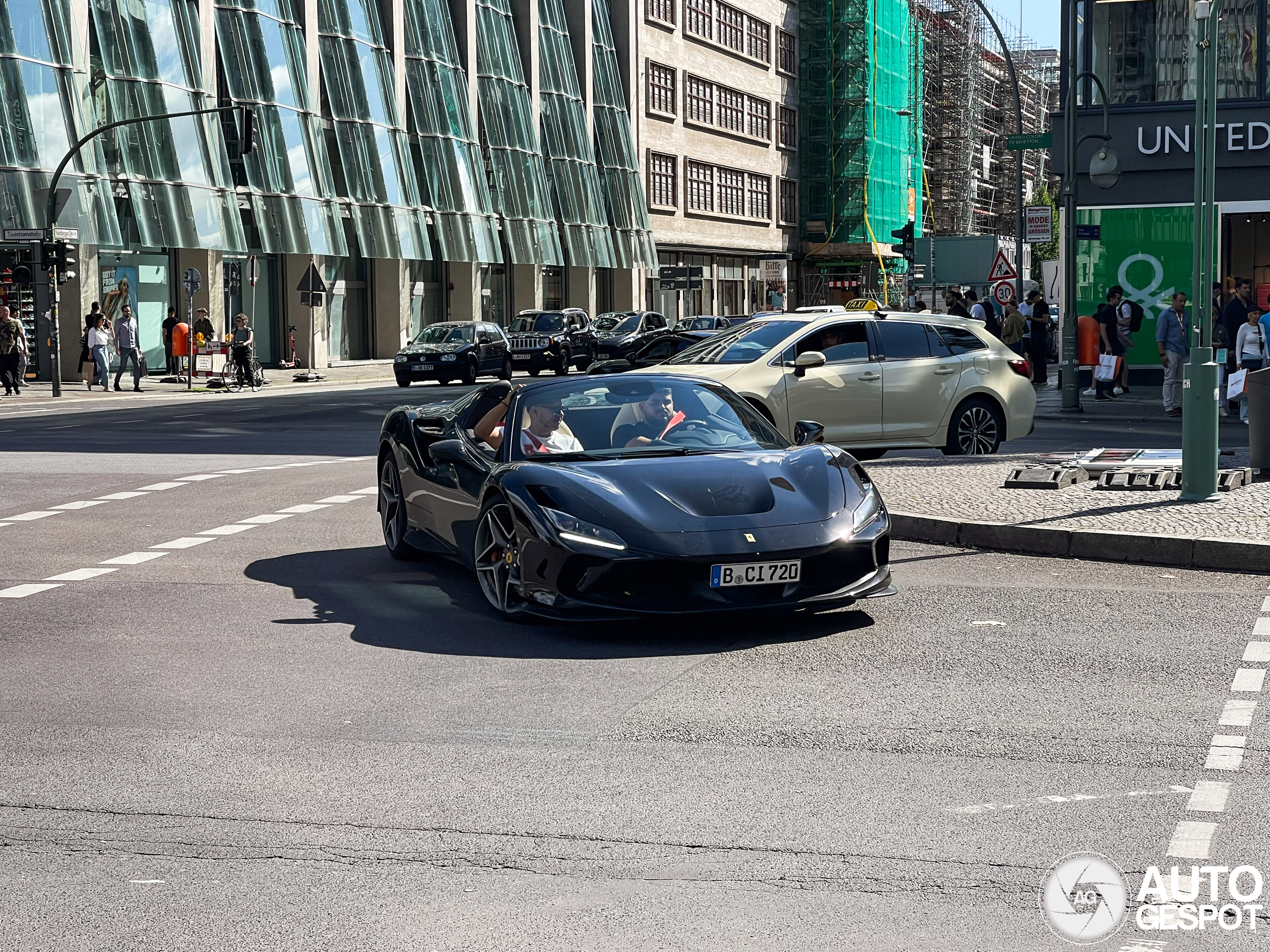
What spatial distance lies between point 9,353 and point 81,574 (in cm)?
2808

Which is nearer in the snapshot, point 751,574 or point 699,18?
point 751,574

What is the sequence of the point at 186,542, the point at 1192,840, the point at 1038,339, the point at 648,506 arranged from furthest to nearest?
the point at 1038,339 < the point at 186,542 < the point at 648,506 < the point at 1192,840

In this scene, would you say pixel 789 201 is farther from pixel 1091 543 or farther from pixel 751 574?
pixel 751 574

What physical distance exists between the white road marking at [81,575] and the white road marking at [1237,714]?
21.9 feet

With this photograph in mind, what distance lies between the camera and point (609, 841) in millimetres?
5086

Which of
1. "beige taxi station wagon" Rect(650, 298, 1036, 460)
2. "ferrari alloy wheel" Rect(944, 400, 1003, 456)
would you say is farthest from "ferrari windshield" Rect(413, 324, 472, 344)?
"ferrari alloy wheel" Rect(944, 400, 1003, 456)

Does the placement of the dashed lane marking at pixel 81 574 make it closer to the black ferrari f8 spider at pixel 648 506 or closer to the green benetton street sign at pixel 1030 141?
the black ferrari f8 spider at pixel 648 506

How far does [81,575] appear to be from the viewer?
35.6 ft

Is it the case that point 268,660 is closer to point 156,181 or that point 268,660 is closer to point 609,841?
point 609,841

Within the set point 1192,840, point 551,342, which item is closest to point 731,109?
point 551,342

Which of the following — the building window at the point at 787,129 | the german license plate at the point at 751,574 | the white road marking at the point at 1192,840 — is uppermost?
the building window at the point at 787,129

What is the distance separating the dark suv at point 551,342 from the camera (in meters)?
46.4

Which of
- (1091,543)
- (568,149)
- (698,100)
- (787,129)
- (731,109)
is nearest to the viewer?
(1091,543)

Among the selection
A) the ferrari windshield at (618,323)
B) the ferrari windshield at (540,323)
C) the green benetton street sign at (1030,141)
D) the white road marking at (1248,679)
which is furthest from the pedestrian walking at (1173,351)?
the ferrari windshield at (618,323)
